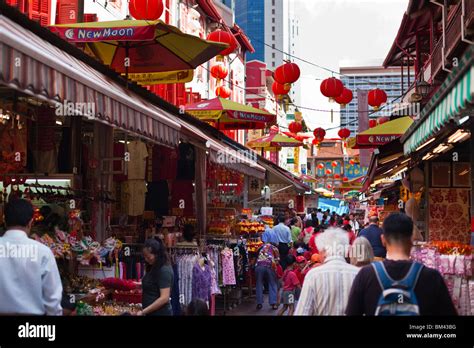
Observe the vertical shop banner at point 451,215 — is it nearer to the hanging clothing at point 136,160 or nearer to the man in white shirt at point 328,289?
the hanging clothing at point 136,160

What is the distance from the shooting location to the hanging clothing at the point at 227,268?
49.2ft

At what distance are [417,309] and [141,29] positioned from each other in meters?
7.40

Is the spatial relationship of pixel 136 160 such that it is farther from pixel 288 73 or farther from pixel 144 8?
pixel 288 73

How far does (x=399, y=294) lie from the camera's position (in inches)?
204

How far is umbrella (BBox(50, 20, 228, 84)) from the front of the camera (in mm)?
11383

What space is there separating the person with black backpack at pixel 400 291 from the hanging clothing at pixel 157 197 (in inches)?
381

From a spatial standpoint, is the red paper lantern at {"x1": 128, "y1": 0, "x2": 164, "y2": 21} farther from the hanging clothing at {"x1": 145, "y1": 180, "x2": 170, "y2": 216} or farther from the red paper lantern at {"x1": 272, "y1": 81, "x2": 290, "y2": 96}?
the red paper lantern at {"x1": 272, "y1": 81, "x2": 290, "y2": 96}

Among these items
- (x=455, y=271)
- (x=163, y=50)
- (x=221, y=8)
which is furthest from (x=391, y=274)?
(x=221, y=8)

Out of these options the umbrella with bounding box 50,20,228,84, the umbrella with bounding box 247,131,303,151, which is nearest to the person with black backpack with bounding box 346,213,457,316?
the umbrella with bounding box 50,20,228,84

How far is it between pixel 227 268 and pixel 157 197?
203 centimetres

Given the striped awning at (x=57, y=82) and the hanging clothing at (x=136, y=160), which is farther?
the hanging clothing at (x=136, y=160)

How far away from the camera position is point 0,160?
9.16 metres

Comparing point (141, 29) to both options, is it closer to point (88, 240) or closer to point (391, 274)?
point (88, 240)

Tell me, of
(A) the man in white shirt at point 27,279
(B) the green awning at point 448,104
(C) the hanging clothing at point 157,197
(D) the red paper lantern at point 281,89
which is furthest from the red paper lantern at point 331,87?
(A) the man in white shirt at point 27,279
